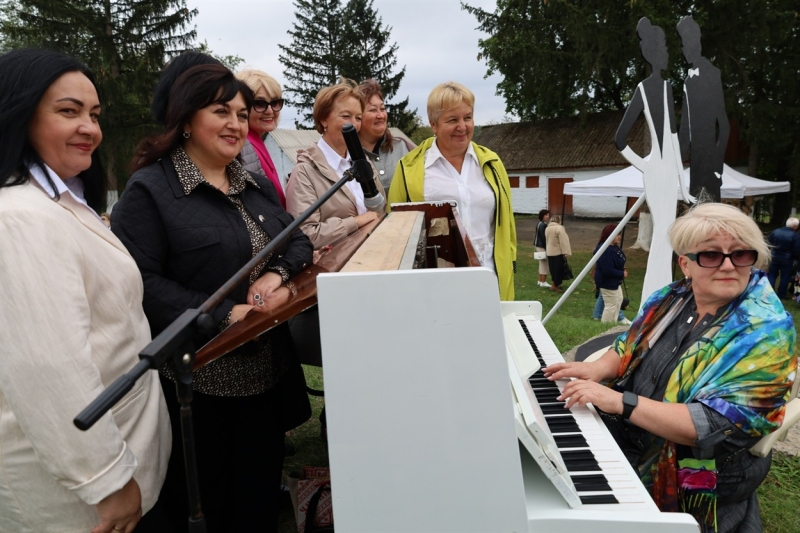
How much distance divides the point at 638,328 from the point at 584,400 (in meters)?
0.63

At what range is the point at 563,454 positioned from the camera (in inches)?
73.6

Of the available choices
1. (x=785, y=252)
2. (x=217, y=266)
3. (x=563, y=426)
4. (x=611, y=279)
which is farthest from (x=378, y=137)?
(x=785, y=252)

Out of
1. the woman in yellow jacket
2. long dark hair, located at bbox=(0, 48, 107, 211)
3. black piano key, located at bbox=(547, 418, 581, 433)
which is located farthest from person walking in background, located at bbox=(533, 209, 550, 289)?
long dark hair, located at bbox=(0, 48, 107, 211)

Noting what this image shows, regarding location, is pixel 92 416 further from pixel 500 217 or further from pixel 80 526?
pixel 500 217

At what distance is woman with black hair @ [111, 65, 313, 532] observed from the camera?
1.98 meters

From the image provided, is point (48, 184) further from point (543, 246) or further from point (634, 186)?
point (634, 186)

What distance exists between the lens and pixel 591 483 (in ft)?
5.57

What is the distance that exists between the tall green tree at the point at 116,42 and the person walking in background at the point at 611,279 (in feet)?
59.6

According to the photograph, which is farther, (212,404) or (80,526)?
(212,404)

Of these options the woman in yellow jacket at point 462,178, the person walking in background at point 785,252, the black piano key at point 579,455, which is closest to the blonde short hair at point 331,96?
the woman in yellow jacket at point 462,178

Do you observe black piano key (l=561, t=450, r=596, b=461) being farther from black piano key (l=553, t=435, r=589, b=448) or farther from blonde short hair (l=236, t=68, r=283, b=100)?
blonde short hair (l=236, t=68, r=283, b=100)

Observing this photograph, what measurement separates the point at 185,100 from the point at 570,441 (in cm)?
191

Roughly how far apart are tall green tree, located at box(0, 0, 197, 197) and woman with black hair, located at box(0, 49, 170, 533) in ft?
68.7

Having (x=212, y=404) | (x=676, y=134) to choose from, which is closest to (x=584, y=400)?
(x=212, y=404)
